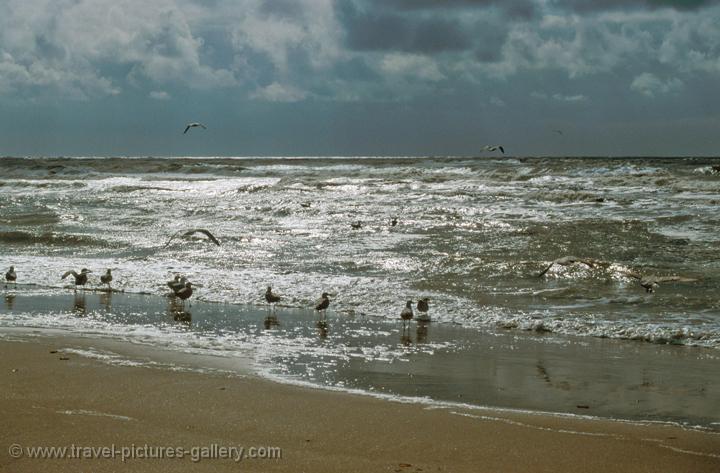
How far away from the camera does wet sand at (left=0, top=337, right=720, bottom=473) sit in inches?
166

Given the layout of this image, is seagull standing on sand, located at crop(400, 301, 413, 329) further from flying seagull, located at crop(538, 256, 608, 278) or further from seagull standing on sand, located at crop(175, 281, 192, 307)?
flying seagull, located at crop(538, 256, 608, 278)

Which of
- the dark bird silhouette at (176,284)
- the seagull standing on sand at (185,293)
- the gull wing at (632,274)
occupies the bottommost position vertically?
the seagull standing on sand at (185,293)

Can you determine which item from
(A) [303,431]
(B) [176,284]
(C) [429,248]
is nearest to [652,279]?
(C) [429,248]

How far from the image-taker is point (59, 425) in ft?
15.3

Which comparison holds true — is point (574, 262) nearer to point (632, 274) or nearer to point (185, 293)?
point (632, 274)

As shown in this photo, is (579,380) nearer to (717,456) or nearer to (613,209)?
(717,456)

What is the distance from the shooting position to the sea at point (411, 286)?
6820 millimetres

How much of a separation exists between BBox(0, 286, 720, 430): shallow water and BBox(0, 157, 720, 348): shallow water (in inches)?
27.2

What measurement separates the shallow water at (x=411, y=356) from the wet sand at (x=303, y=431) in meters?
0.50

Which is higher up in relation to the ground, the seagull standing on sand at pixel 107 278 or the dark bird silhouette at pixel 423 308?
the seagull standing on sand at pixel 107 278

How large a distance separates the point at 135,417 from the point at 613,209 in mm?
16585

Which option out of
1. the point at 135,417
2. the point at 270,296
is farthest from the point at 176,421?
the point at 270,296

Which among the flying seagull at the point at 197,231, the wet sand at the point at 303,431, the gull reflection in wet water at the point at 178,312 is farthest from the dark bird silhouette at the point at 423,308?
the flying seagull at the point at 197,231

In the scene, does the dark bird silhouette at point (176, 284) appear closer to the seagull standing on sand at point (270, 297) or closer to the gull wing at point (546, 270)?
the seagull standing on sand at point (270, 297)
